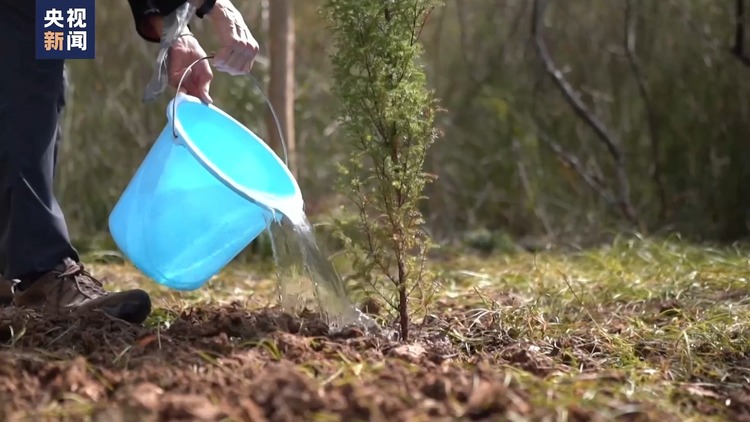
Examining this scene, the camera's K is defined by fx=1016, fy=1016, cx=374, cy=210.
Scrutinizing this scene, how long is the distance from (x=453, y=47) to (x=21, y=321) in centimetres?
371

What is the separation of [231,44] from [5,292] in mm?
831

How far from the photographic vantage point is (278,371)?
5.61 ft

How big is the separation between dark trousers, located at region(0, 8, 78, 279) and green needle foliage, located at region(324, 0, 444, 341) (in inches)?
28.4

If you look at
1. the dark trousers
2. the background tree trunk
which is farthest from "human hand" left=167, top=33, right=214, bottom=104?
the background tree trunk

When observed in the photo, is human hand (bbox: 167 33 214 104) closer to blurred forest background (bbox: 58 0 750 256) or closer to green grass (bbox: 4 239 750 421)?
green grass (bbox: 4 239 750 421)

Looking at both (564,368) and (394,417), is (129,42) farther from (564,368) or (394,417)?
(394,417)

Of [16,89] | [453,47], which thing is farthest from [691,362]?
[453,47]

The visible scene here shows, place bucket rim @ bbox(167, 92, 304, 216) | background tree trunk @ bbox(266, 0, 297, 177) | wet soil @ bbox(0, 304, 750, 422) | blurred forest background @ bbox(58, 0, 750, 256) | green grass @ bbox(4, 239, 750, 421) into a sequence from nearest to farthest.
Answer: wet soil @ bbox(0, 304, 750, 422) < green grass @ bbox(4, 239, 750, 421) < bucket rim @ bbox(167, 92, 304, 216) < background tree trunk @ bbox(266, 0, 297, 177) < blurred forest background @ bbox(58, 0, 750, 256)

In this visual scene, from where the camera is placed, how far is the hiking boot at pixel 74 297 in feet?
7.80

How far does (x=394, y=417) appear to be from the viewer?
5.06 feet

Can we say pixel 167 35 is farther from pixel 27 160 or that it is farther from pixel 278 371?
pixel 278 371

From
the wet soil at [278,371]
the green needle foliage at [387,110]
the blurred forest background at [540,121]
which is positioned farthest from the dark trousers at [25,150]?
the blurred forest background at [540,121]

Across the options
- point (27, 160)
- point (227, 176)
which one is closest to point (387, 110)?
point (227, 176)

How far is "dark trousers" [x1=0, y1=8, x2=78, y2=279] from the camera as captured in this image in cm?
240
